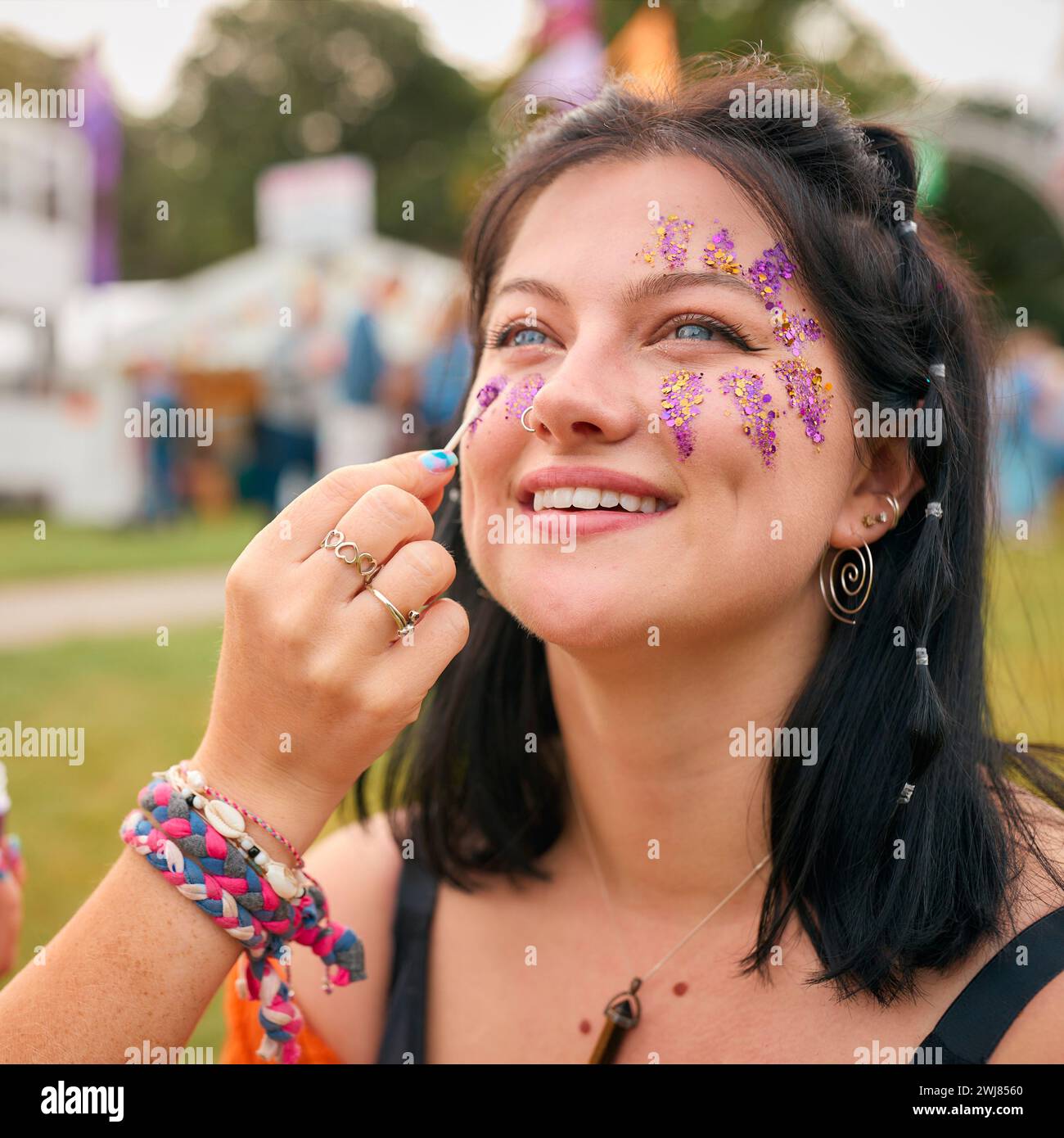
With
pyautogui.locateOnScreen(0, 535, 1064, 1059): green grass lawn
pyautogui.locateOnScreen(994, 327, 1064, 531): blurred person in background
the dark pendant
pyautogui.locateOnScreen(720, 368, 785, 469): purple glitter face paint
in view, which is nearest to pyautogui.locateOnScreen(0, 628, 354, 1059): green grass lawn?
pyautogui.locateOnScreen(0, 535, 1064, 1059): green grass lawn

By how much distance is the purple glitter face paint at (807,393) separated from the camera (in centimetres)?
200

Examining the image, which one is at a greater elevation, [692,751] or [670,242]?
[670,242]

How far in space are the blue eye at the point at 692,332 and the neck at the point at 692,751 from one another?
0.55m

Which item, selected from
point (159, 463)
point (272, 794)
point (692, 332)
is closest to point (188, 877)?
point (272, 794)

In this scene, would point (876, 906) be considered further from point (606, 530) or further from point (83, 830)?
point (83, 830)

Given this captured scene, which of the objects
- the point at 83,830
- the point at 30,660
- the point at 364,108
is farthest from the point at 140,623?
the point at 364,108

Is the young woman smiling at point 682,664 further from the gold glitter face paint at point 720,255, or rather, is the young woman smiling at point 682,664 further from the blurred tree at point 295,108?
the blurred tree at point 295,108

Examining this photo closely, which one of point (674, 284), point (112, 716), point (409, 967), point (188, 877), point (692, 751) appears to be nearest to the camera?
point (188, 877)

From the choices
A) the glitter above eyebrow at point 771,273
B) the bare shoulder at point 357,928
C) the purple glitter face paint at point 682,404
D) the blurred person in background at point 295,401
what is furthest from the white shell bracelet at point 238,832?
the blurred person in background at point 295,401

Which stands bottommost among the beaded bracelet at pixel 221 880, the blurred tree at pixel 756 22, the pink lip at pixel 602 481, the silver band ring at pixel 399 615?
the beaded bracelet at pixel 221 880

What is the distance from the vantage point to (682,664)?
2051mm

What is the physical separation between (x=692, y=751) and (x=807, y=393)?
71 cm

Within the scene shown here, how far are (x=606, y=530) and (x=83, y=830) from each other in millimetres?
3686

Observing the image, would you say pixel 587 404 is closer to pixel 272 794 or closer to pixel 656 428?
pixel 656 428
